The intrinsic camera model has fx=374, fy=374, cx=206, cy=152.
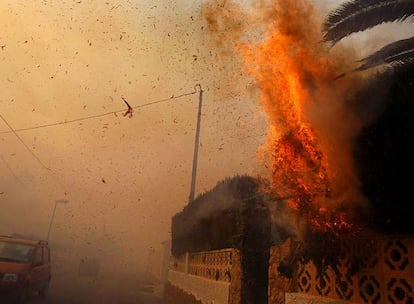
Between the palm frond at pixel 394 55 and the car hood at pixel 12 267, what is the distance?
942cm

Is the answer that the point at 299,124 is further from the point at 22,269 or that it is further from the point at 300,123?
the point at 22,269

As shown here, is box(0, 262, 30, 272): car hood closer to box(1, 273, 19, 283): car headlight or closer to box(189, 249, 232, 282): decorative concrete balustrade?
box(1, 273, 19, 283): car headlight

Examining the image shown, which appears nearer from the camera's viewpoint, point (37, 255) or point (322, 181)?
point (322, 181)

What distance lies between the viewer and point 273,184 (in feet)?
19.7

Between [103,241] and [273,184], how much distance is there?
3514 inches

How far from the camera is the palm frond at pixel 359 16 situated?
22.1ft

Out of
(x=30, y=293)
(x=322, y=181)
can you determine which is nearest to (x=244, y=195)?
(x=322, y=181)

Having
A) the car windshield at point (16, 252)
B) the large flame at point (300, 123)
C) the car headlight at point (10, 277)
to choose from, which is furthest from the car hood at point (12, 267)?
the large flame at point (300, 123)

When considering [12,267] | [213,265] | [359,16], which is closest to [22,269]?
[12,267]

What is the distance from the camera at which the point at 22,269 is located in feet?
32.3

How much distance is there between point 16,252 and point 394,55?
34.9ft

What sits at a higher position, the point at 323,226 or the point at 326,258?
the point at 323,226

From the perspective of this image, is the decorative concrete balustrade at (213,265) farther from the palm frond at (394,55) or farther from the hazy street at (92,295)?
the hazy street at (92,295)

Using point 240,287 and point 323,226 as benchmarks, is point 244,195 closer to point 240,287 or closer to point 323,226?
point 240,287
